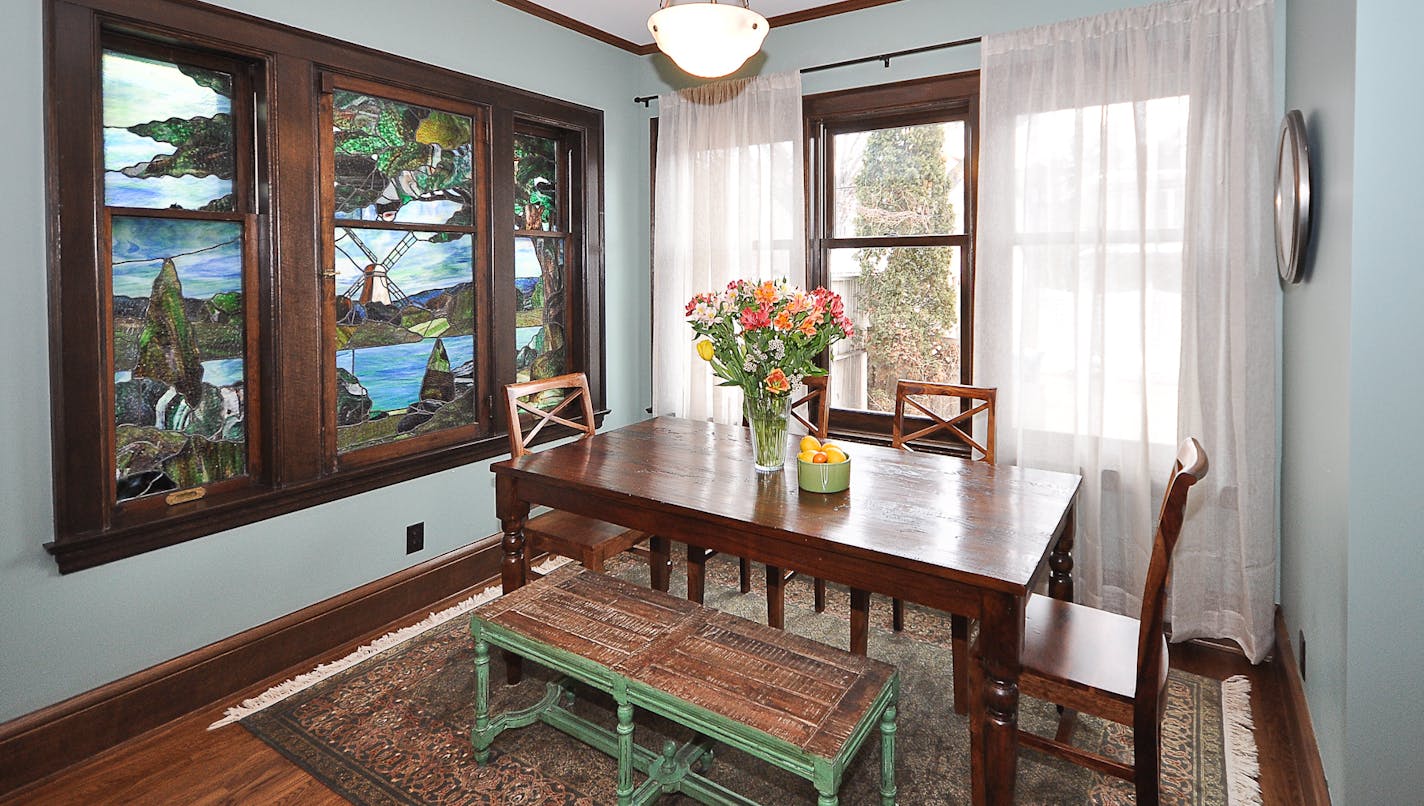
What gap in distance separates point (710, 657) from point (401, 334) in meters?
2.04

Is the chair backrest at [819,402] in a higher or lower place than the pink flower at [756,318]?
lower

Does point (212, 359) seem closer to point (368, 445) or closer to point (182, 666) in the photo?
point (368, 445)

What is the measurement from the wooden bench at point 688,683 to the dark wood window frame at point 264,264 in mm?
1154

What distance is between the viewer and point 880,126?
11.7 feet

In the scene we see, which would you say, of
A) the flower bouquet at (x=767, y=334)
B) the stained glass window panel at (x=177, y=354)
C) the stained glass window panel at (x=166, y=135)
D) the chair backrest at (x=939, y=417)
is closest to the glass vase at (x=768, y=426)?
the flower bouquet at (x=767, y=334)

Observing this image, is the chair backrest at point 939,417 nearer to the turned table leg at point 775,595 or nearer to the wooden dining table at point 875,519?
the wooden dining table at point 875,519

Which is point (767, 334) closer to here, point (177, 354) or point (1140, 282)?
point (1140, 282)

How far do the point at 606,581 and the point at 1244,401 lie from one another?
7.60 feet

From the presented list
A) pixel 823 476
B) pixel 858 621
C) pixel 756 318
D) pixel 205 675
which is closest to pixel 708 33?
pixel 756 318

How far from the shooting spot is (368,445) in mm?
3082

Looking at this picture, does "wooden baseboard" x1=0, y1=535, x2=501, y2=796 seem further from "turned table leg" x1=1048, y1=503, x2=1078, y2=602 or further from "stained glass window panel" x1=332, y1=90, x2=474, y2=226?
"turned table leg" x1=1048, y1=503, x2=1078, y2=602

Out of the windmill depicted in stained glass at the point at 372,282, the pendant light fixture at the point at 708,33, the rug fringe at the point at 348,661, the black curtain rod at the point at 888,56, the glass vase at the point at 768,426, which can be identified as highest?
the black curtain rod at the point at 888,56

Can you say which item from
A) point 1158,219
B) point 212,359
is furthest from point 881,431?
point 212,359

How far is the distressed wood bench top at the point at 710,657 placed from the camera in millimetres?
1657
